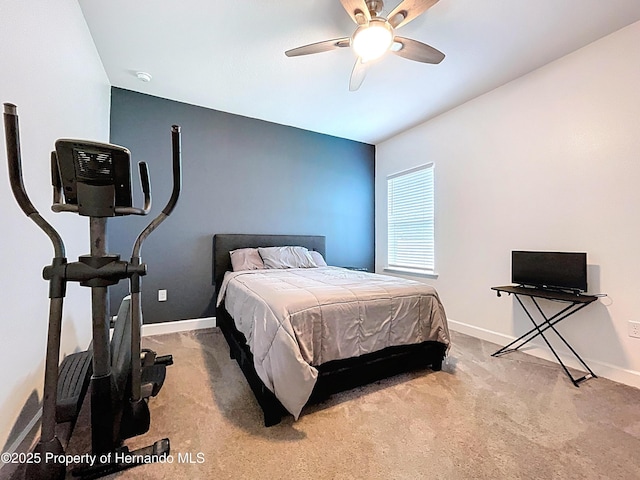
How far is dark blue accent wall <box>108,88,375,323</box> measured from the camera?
10.5ft

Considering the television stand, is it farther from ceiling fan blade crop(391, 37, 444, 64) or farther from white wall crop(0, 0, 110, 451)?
white wall crop(0, 0, 110, 451)

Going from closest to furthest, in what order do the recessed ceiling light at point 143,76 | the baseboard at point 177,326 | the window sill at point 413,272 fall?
the recessed ceiling light at point 143,76
the baseboard at point 177,326
the window sill at point 413,272

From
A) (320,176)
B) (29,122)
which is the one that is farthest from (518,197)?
(29,122)

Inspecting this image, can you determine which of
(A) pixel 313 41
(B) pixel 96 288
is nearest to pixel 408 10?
(A) pixel 313 41

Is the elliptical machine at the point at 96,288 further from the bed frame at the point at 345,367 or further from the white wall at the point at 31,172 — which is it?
the bed frame at the point at 345,367

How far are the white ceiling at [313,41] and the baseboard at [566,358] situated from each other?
255 centimetres

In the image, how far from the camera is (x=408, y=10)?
1.74 m

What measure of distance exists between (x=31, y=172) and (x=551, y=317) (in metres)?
3.80

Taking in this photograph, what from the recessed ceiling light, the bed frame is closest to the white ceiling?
the recessed ceiling light

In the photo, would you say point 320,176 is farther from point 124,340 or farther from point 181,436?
point 181,436

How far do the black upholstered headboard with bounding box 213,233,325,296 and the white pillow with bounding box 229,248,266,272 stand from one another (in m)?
0.11

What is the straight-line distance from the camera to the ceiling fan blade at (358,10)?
170cm

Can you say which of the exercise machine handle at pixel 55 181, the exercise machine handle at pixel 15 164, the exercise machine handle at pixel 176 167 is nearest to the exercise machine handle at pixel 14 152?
the exercise machine handle at pixel 15 164

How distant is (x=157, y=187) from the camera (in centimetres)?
327
